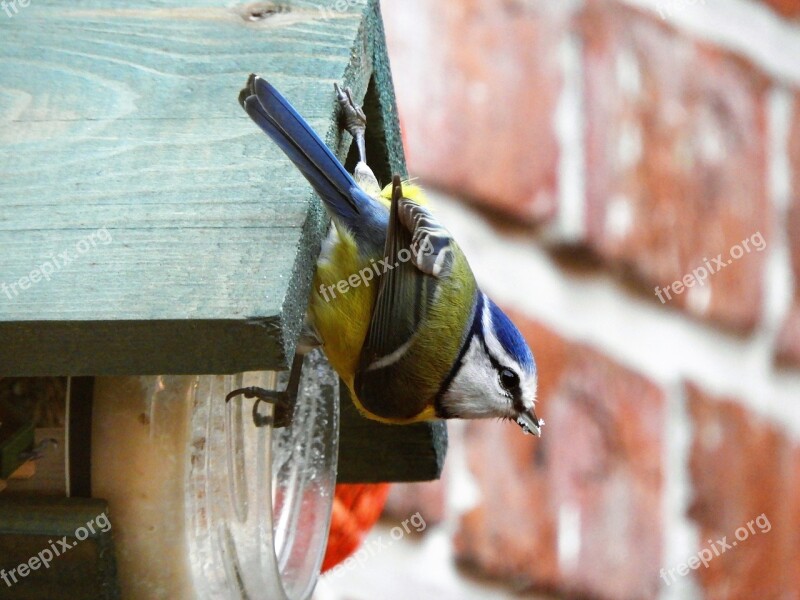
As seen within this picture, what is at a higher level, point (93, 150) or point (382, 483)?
point (93, 150)

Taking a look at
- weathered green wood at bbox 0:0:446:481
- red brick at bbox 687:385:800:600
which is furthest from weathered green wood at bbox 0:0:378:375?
red brick at bbox 687:385:800:600

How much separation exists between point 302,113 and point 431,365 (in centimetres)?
34

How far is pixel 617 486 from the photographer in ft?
4.19

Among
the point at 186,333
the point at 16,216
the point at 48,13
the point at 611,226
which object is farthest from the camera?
the point at 611,226

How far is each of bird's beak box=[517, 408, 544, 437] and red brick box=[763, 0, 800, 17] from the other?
575mm

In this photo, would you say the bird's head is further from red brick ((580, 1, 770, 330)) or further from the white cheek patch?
red brick ((580, 1, 770, 330))

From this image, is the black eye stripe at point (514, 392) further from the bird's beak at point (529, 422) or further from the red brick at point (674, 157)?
the red brick at point (674, 157)

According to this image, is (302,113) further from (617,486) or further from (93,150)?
(617,486)

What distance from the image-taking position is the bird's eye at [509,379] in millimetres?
1162

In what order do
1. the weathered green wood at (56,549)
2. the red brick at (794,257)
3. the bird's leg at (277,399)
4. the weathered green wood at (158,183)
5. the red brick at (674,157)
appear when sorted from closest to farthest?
1. the weathered green wood at (158,183)
2. the weathered green wood at (56,549)
3. the bird's leg at (277,399)
4. the red brick at (674,157)
5. the red brick at (794,257)

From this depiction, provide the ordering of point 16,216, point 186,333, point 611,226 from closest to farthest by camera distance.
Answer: point 186,333 → point 16,216 → point 611,226

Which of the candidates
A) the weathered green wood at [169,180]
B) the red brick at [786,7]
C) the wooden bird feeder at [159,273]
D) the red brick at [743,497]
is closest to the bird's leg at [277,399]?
the wooden bird feeder at [159,273]

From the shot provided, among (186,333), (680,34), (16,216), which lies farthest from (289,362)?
(680,34)

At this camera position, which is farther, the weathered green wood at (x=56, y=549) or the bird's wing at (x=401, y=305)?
the bird's wing at (x=401, y=305)
